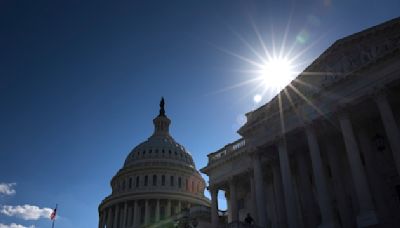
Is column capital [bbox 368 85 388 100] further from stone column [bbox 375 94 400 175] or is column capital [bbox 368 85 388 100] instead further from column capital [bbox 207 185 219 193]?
column capital [bbox 207 185 219 193]

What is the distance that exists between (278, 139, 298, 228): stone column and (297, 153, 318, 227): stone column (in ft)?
4.74

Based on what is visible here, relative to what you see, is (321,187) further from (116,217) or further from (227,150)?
(116,217)

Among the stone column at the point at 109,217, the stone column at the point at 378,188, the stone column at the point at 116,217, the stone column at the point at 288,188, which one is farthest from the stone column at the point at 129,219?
the stone column at the point at 378,188

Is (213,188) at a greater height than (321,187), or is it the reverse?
(213,188)

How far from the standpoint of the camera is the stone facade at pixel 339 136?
28312mm

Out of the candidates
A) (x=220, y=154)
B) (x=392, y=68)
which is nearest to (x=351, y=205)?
(x=392, y=68)

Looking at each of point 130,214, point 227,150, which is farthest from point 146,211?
point 227,150

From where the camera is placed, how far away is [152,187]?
104 meters

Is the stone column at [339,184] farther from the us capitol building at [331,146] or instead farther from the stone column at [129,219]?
the stone column at [129,219]

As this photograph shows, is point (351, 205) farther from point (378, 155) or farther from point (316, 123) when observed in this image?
point (316, 123)

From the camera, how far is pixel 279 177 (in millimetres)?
37250

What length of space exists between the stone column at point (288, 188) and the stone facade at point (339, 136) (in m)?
0.08

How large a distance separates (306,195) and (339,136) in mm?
6091

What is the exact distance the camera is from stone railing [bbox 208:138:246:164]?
43969 mm
